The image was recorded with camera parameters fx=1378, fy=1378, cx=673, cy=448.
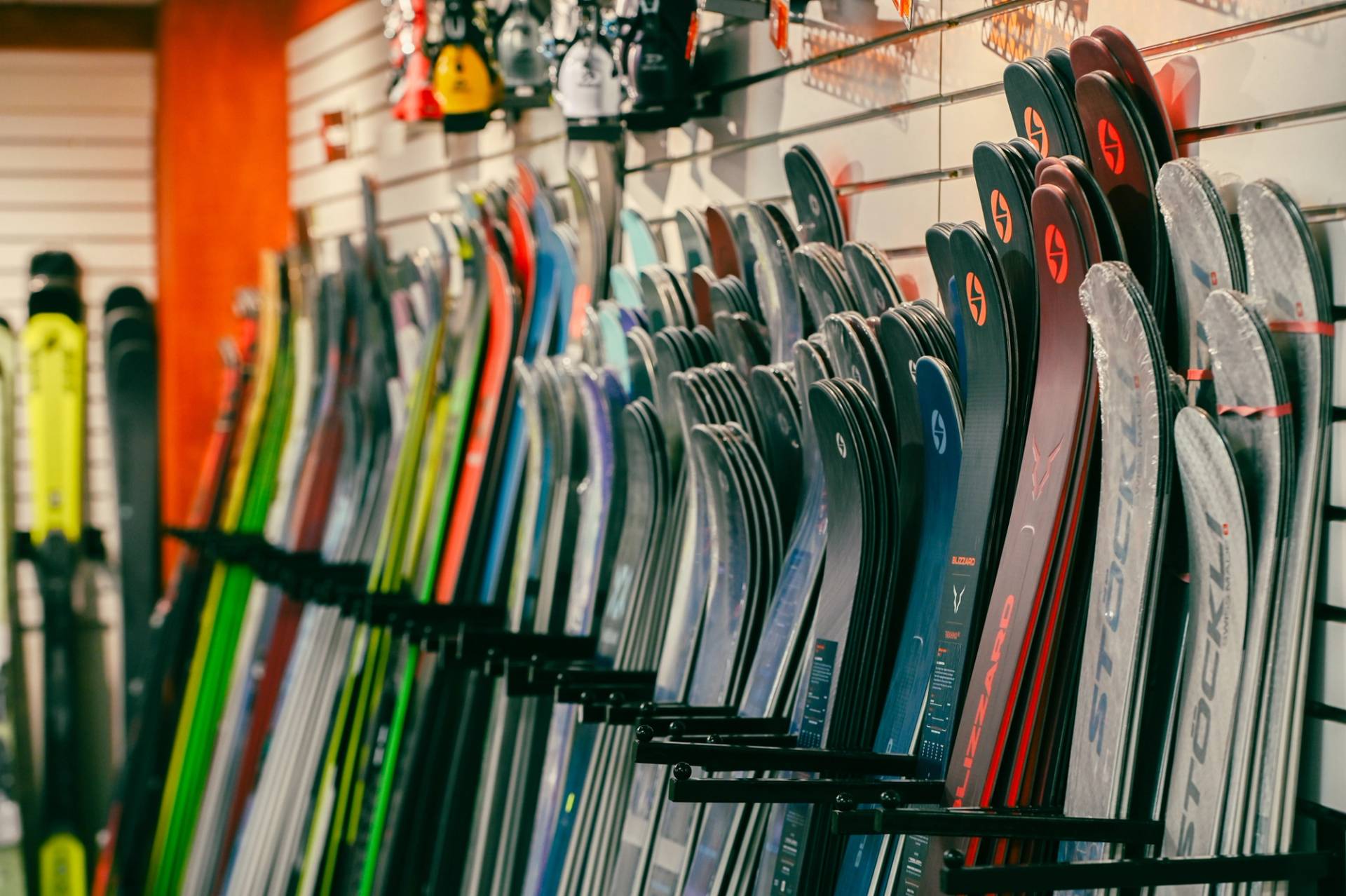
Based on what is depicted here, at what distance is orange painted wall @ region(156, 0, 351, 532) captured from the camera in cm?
539

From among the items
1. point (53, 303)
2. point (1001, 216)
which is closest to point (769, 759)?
point (1001, 216)

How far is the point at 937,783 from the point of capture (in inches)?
60.1

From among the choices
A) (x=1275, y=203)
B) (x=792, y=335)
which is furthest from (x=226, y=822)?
(x=1275, y=203)

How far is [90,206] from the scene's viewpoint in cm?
584

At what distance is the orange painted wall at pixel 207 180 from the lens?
539cm

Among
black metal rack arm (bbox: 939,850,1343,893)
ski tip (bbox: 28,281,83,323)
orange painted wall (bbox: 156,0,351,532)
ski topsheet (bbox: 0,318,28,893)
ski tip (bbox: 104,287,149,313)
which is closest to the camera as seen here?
black metal rack arm (bbox: 939,850,1343,893)

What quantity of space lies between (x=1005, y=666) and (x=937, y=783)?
16 centimetres

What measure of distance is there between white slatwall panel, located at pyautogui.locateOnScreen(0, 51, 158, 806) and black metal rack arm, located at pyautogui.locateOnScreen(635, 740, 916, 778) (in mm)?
4638

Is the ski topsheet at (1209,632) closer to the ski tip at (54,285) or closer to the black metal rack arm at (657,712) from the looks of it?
the black metal rack arm at (657,712)

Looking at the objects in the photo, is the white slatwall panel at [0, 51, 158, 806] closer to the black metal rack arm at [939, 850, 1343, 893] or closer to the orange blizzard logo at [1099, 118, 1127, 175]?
the orange blizzard logo at [1099, 118, 1127, 175]

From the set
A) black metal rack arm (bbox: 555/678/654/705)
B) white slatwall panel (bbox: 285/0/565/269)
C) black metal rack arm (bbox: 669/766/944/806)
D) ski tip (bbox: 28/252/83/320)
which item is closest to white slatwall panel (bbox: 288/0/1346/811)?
white slatwall panel (bbox: 285/0/565/269)

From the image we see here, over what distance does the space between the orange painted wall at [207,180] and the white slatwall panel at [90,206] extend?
15.3 inches

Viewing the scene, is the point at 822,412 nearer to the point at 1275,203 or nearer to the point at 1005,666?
the point at 1005,666

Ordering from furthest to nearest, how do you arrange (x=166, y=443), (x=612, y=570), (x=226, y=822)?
(x=166, y=443)
(x=226, y=822)
(x=612, y=570)
